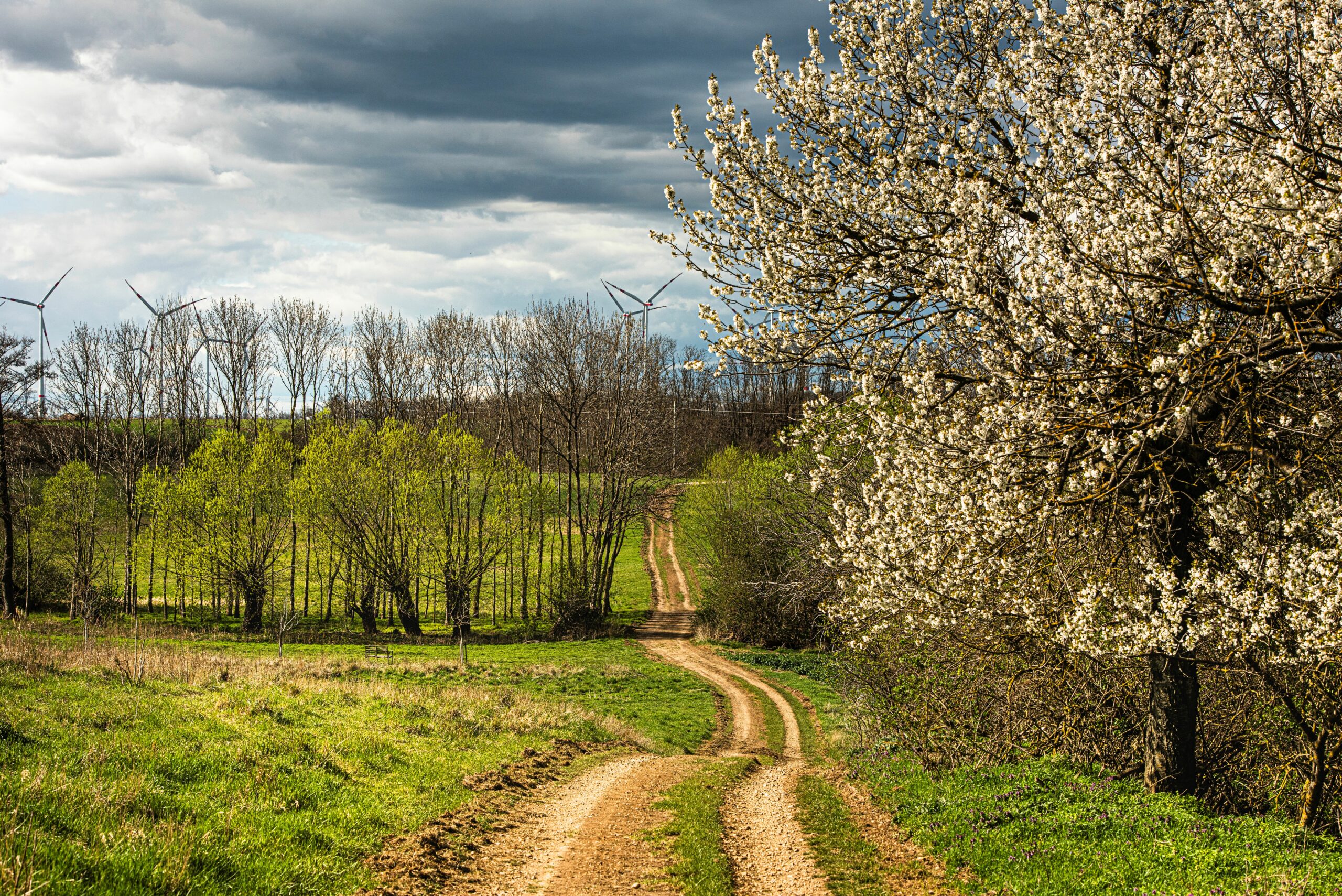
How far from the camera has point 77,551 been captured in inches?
1636

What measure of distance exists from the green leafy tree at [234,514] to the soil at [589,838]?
108 ft

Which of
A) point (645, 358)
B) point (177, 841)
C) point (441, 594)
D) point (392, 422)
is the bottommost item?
point (441, 594)

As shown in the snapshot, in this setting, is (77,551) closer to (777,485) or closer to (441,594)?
(441,594)

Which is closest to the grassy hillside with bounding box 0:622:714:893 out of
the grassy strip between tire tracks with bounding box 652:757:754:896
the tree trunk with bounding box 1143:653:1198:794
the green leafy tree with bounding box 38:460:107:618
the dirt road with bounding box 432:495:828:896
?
the dirt road with bounding box 432:495:828:896

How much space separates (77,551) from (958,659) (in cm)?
4640

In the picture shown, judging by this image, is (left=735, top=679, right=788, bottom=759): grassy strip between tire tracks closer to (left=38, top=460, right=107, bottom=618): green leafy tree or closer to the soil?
the soil

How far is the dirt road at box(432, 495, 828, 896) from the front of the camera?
8398 millimetres

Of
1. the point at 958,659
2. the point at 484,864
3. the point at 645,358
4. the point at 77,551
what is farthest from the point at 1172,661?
the point at 77,551

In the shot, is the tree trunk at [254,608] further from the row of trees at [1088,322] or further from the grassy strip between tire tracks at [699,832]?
the row of trees at [1088,322]

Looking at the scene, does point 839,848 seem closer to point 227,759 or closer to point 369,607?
point 227,759

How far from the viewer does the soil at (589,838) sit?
8.26 m

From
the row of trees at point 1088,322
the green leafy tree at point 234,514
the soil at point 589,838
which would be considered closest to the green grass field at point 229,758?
the soil at point 589,838

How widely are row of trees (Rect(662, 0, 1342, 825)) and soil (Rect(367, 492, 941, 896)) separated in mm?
3540

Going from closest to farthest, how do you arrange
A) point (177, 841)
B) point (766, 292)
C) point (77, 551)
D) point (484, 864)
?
point (177, 841), point (484, 864), point (766, 292), point (77, 551)
